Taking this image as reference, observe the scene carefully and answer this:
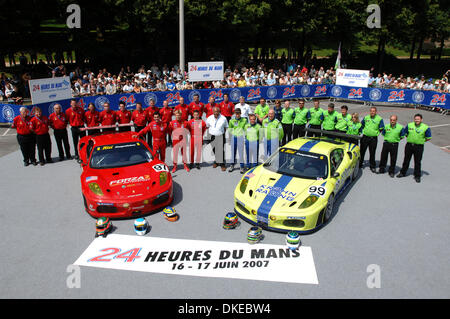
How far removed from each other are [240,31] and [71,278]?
2848cm

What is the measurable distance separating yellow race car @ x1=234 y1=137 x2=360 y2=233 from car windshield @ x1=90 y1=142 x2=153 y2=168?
101 inches

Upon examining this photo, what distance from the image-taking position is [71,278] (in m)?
5.66

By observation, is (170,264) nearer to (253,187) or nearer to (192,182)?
(253,187)

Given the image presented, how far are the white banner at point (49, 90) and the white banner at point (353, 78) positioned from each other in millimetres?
16613

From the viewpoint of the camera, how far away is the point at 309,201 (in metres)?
6.93

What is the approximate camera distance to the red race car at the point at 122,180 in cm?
725

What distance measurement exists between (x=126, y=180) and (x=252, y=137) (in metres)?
4.10

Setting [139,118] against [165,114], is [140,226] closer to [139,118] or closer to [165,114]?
[139,118]

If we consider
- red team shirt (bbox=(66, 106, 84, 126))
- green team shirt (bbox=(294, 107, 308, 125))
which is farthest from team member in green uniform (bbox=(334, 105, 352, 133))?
red team shirt (bbox=(66, 106, 84, 126))

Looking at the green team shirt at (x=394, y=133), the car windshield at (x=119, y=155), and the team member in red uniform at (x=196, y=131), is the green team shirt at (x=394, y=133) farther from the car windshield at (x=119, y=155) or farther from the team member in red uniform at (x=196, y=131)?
the car windshield at (x=119, y=155)

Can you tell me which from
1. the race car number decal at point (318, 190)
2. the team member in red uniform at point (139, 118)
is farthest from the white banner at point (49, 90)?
the race car number decal at point (318, 190)

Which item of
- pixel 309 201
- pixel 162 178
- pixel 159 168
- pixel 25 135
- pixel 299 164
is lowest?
pixel 309 201

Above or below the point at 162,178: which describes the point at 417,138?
above

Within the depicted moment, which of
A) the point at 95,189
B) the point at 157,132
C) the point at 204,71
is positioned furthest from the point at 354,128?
the point at 204,71
